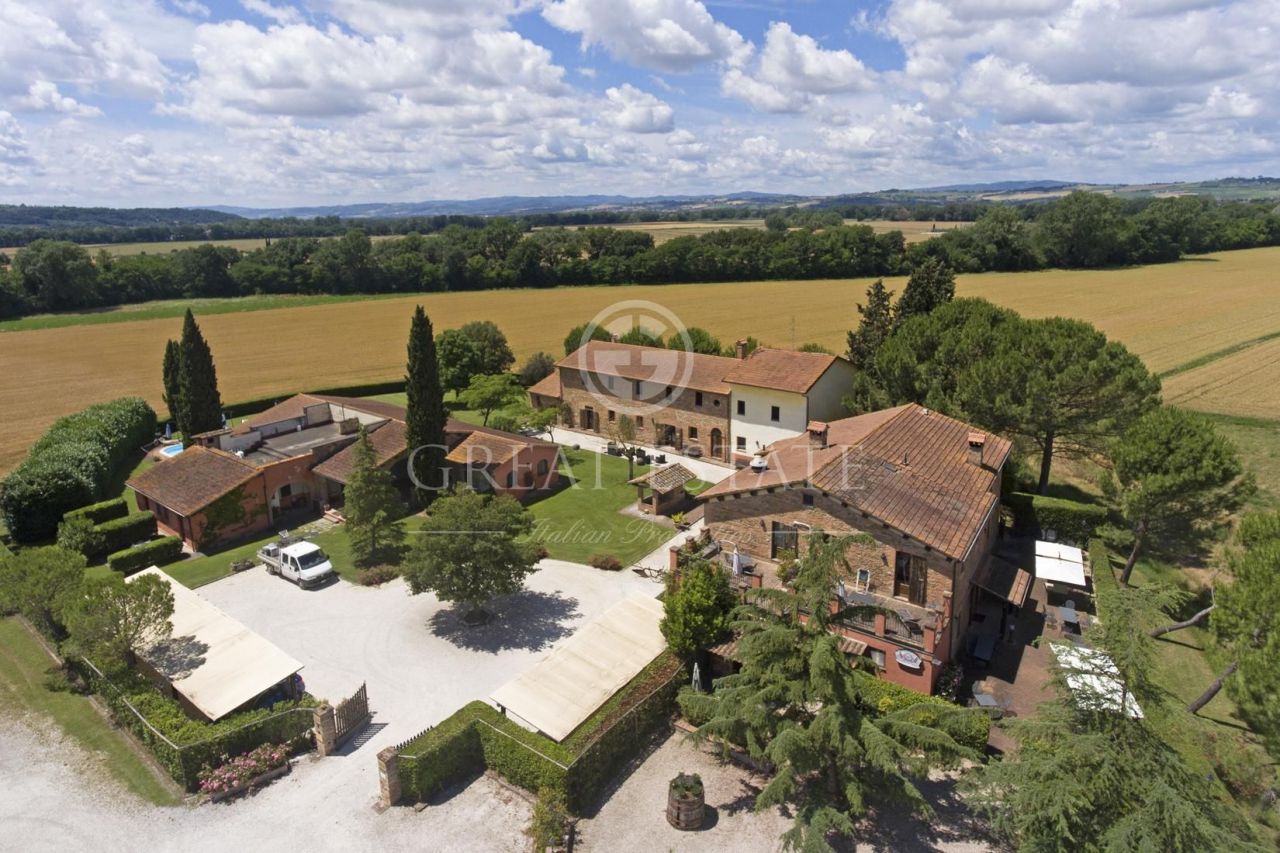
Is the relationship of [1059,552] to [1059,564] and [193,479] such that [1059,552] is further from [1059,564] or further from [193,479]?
[193,479]

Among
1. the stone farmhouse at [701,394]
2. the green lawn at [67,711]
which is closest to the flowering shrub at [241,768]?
the green lawn at [67,711]

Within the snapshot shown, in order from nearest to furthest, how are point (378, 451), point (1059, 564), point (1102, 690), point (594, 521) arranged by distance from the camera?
point (1102, 690) → point (1059, 564) → point (594, 521) → point (378, 451)

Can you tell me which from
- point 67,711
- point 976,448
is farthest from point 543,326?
point 67,711

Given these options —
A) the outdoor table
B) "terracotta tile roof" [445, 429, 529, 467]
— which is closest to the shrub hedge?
the outdoor table

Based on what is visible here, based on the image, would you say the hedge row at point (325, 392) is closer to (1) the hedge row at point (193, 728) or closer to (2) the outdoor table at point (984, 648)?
(1) the hedge row at point (193, 728)

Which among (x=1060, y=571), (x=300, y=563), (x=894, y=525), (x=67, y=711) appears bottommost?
(x=67, y=711)

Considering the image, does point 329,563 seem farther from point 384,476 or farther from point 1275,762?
point 1275,762
